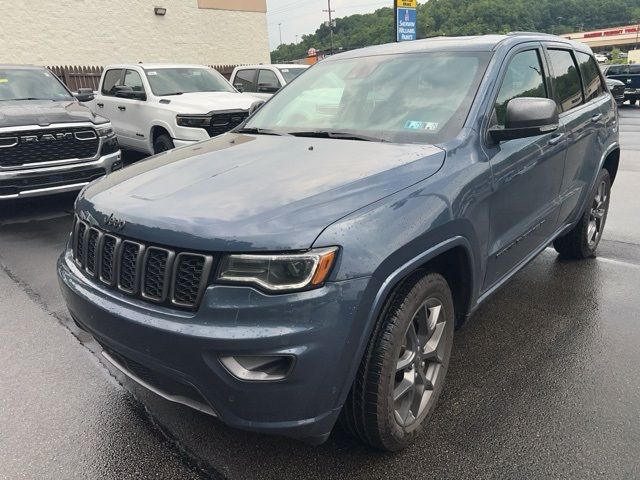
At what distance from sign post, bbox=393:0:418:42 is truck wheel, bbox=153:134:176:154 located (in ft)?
25.6

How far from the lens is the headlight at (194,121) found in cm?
777

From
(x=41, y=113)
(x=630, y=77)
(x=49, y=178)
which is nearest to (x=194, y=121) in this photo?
(x=41, y=113)

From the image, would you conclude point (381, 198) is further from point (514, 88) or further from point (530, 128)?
point (514, 88)

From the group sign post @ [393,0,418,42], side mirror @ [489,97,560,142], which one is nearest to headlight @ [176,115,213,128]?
side mirror @ [489,97,560,142]

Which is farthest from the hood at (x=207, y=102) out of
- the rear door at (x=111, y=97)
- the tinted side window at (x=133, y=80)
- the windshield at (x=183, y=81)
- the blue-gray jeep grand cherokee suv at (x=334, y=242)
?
the blue-gray jeep grand cherokee suv at (x=334, y=242)

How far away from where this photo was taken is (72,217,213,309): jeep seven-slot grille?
2.00 m

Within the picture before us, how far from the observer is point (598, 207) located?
4.81 meters

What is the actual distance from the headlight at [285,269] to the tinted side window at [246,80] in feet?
33.5

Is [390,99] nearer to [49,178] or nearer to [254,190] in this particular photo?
[254,190]

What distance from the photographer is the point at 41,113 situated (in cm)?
656

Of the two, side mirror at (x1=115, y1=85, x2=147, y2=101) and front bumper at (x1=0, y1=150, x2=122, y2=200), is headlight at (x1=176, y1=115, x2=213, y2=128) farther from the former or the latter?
front bumper at (x1=0, y1=150, x2=122, y2=200)

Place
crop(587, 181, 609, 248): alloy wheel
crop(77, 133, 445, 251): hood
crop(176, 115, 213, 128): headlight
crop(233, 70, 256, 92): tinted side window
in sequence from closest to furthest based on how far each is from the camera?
crop(77, 133, 445, 251): hood → crop(587, 181, 609, 248): alloy wheel → crop(176, 115, 213, 128): headlight → crop(233, 70, 256, 92): tinted side window

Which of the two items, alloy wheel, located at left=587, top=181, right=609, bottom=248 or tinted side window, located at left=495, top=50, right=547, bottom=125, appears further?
alloy wheel, located at left=587, top=181, right=609, bottom=248

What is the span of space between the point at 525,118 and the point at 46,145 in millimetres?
5555
